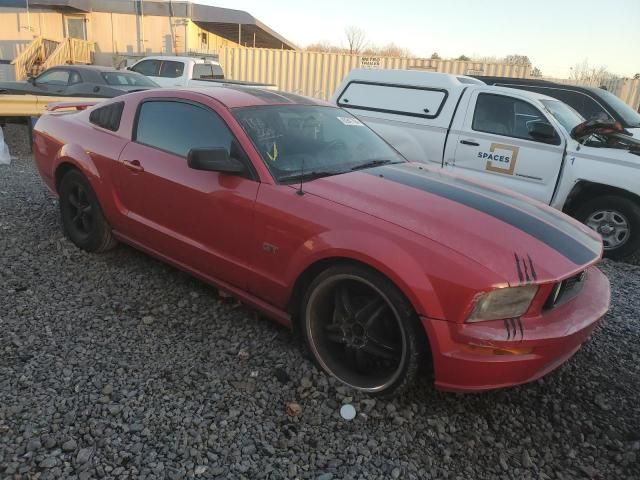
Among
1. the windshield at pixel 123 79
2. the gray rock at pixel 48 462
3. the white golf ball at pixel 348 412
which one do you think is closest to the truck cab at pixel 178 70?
the windshield at pixel 123 79

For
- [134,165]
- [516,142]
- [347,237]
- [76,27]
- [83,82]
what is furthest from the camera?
[76,27]

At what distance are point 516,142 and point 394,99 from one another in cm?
181

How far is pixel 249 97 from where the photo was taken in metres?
3.60

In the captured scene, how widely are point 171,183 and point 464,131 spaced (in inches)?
163

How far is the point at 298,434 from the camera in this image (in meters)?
2.48

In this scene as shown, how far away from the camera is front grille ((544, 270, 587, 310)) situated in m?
2.48

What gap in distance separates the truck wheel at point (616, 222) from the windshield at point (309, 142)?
9.80 feet

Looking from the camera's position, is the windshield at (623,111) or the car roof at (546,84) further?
the car roof at (546,84)

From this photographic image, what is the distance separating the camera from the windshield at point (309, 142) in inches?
123

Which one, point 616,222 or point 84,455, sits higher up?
point 616,222

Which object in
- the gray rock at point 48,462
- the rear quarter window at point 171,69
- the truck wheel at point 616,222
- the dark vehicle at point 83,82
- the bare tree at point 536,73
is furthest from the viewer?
the bare tree at point 536,73

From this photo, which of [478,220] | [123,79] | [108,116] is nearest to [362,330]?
[478,220]

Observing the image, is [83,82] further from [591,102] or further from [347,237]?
[347,237]

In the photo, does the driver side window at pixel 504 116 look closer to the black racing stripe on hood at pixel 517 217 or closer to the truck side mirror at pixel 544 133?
the truck side mirror at pixel 544 133
